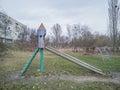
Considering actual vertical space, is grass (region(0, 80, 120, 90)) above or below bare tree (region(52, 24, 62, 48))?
below

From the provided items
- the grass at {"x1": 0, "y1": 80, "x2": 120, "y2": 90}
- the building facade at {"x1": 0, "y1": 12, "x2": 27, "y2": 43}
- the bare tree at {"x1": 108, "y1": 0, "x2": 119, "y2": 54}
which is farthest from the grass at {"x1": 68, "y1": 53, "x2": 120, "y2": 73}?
the bare tree at {"x1": 108, "y1": 0, "x2": 119, "y2": 54}

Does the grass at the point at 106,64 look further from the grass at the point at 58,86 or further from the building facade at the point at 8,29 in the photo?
the building facade at the point at 8,29

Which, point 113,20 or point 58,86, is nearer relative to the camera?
point 58,86

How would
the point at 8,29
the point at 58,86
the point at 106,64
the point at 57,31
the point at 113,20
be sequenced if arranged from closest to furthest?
the point at 58,86
the point at 106,64
the point at 113,20
the point at 8,29
the point at 57,31

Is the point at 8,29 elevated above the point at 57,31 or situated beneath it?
situated beneath

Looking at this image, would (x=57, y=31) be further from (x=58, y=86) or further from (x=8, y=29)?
(x=58, y=86)

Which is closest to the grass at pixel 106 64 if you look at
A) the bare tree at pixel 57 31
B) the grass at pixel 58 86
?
the grass at pixel 58 86

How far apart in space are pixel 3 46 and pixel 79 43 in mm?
26160

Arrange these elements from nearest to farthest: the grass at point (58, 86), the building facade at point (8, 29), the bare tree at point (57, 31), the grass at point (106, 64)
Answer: the grass at point (58, 86) < the grass at point (106, 64) < the building facade at point (8, 29) < the bare tree at point (57, 31)

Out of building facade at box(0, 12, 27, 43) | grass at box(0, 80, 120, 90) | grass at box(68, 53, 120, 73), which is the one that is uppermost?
building facade at box(0, 12, 27, 43)

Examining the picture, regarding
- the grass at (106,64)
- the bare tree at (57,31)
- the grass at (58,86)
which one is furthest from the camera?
the bare tree at (57,31)

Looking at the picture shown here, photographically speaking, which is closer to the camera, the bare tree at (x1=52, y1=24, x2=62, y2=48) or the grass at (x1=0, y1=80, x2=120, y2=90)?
the grass at (x1=0, y1=80, x2=120, y2=90)

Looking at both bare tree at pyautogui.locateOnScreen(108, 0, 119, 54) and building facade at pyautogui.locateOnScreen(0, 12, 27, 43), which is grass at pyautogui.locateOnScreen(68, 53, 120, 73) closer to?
building facade at pyautogui.locateOnScreen(0, 12, 27, 43)

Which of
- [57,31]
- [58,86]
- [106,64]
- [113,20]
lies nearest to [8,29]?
[57,31]
